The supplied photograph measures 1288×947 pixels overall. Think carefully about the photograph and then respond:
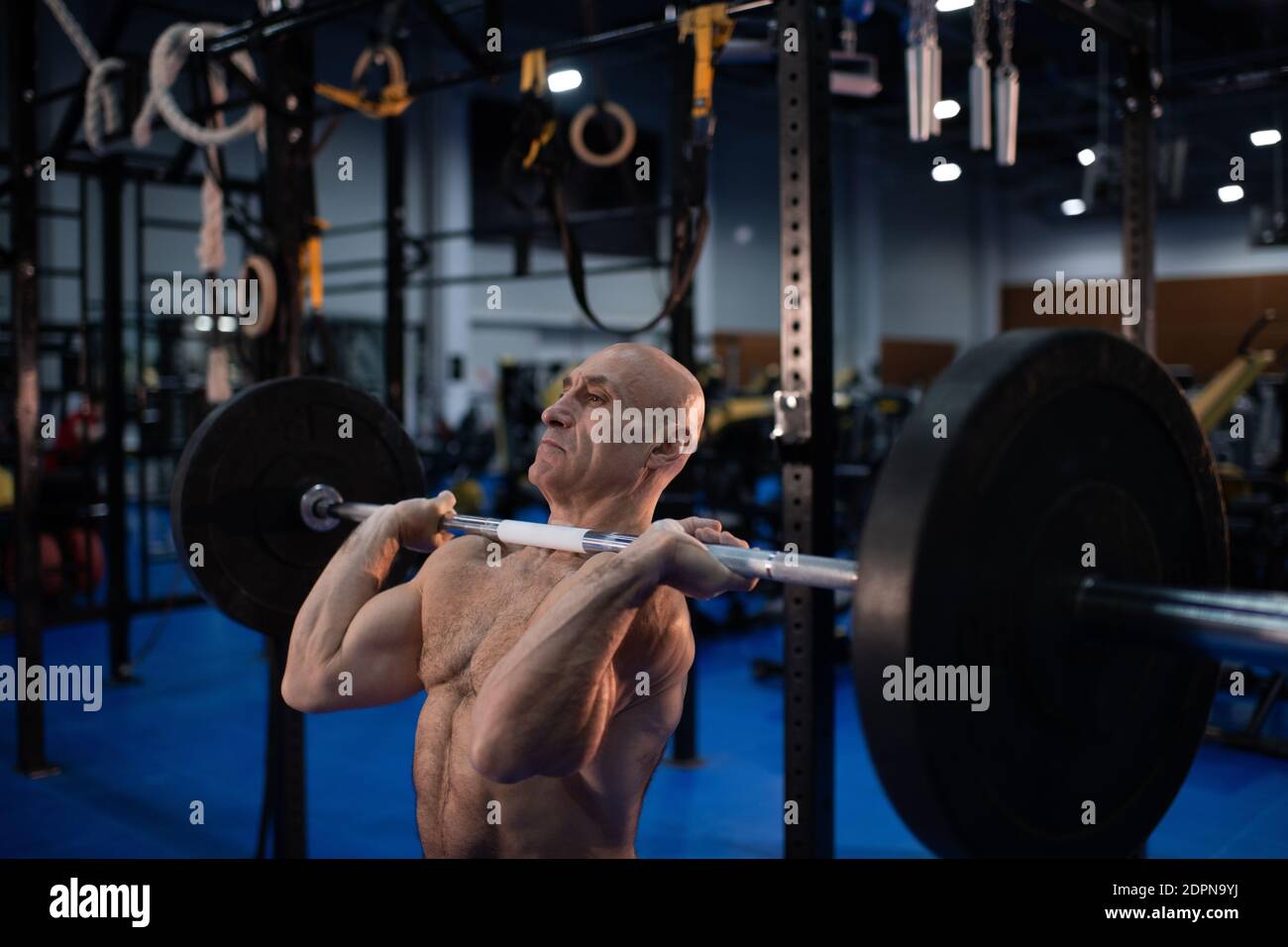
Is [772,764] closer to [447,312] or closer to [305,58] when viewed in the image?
[305,58]

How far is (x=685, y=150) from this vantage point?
2.62 meters

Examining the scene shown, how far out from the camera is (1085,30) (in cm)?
288

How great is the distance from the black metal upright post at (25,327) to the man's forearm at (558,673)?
3.17m

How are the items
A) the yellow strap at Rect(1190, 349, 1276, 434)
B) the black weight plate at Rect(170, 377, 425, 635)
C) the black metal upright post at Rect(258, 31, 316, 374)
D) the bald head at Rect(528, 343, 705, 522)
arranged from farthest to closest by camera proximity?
1. the yellow strap at Rect(1190, 349, 1276, 434)
2. the black metal upright post at Rect(258, 31, 316, 374)
3. the black weight plate at Rect(170, 377, 425, 635)
4. the bald head at Rect(528, 343, 705, 522)

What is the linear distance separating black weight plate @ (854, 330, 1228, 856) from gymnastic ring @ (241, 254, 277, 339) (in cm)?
234

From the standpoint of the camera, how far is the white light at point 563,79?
Answer: 2.99 metres

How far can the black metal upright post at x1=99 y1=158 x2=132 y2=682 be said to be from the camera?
16.5ft

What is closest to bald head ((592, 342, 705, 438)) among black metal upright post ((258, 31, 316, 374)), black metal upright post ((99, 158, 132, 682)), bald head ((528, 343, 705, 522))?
bald head ((528, 343, 705, 522))

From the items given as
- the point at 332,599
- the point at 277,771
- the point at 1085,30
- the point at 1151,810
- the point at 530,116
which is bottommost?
the point at 277,771

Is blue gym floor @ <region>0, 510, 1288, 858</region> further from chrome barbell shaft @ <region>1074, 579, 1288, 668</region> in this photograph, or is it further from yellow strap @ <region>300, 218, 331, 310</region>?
chrome barbell shaft @ <region>1074, 579, 1288, 668</region>

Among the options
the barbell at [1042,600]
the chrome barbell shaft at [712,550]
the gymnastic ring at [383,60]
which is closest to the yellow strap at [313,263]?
the gymnastic ring at [383,60]

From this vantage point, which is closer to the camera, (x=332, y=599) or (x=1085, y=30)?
(x=332, y=599)

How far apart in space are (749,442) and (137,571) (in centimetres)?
475
